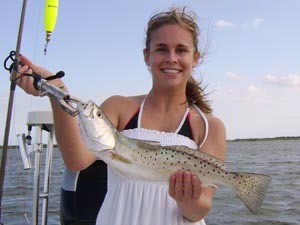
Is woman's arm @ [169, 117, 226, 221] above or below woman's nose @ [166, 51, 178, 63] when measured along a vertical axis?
below

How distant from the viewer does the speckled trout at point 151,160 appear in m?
2.68

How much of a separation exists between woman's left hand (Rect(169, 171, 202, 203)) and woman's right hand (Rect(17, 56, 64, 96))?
96cm

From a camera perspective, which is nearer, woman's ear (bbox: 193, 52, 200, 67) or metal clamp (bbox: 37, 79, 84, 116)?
metal clamp (bbox: 37, 79, 84, 116)

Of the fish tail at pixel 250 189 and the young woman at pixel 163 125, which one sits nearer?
the young woman at pixel 163 125

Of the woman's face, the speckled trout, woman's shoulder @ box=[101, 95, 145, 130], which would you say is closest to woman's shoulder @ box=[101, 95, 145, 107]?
woman's shoulder @ box=[101, 95, 145, 130]

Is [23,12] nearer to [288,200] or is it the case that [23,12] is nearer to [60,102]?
[60,102]

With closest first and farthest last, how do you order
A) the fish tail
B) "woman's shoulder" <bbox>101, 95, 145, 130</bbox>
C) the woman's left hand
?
the woman's left hand → the fish tail → "woman's shoulder" <bbox>101, 95, 145, 130</bbox>

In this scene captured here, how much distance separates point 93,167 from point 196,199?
2065mm

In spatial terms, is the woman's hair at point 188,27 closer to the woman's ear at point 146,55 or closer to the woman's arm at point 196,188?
the woman's ear at point 146,55

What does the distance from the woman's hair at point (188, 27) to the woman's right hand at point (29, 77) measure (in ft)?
3.27

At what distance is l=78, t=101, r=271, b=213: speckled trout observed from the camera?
2680mm

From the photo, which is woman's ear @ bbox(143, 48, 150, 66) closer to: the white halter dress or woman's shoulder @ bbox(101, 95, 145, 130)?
woman's shoulder @ bbox(101, 95, 145, 130)

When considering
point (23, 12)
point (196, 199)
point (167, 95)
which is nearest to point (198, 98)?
point (167, 95)

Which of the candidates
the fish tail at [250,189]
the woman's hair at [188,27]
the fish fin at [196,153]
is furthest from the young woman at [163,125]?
the fish tail at [250,189]
